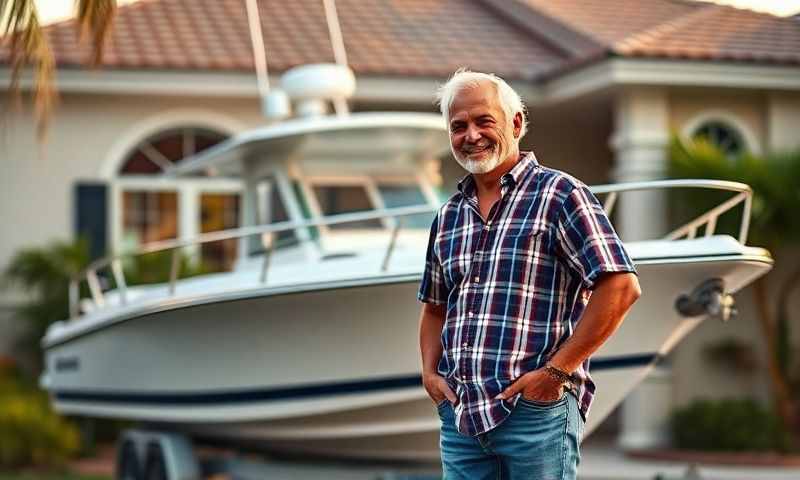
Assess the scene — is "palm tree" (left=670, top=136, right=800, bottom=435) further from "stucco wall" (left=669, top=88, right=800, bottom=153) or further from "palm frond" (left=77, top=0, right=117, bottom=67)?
"palm frond" (left=77, top=0, right=117, bottom=67)

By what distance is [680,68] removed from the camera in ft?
43.3

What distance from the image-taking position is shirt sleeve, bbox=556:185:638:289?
13.2ft

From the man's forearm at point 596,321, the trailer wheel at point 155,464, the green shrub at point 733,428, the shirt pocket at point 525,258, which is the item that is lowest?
the green shrub at point 733,428

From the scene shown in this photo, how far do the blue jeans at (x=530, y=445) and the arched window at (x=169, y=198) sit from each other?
10493 millimetres

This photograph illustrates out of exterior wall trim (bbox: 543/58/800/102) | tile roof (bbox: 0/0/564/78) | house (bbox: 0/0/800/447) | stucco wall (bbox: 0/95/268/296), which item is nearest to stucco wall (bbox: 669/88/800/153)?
house (bbox: 0/0/800/447)

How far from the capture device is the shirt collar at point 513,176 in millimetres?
4227

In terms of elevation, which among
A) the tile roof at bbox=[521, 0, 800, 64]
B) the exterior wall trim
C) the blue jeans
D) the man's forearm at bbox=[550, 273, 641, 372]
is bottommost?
the blue jeans

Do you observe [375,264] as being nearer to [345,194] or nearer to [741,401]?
[345,194]

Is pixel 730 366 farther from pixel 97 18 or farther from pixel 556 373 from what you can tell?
pixel 556 373

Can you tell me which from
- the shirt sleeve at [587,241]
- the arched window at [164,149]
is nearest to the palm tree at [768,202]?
the arched window at [164,149]

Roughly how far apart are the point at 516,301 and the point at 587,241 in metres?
0.27

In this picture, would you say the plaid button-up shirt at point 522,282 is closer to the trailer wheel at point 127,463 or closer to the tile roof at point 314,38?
the trailer wheel at point 127,463

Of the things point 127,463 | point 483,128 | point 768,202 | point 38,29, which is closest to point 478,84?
point 483,128

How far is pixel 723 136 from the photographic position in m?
14.3
